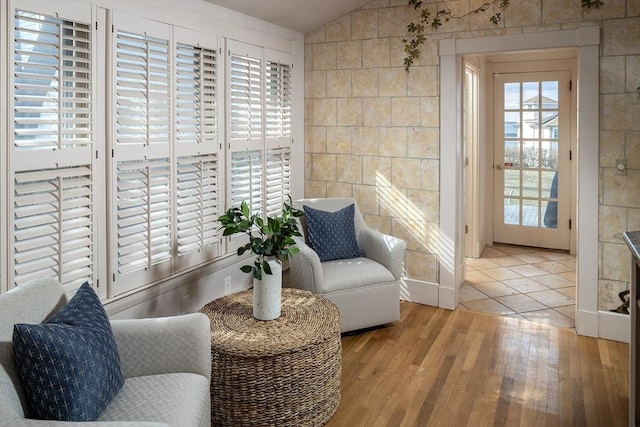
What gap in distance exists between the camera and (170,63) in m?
3.19

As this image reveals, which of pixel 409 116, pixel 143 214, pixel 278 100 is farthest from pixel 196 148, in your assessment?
pixel 409 116

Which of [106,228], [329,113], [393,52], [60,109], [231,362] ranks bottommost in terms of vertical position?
[231,362]

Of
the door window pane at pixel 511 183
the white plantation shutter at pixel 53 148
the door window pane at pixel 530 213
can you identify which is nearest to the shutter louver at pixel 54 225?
the white plantation shutter at pixel 53 148

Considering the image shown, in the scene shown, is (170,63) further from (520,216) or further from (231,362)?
(520,216)

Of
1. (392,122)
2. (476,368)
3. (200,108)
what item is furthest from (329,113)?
(476,368)

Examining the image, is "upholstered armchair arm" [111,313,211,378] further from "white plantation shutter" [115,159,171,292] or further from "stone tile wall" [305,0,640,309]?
"stone tile wall" [305,0,640,309]

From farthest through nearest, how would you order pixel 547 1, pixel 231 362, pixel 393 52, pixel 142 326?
pixel 393 52, pixel 547 1, pixel 231 362, pixel 142 326

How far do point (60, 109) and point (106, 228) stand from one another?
26.3 inches

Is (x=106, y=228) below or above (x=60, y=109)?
below

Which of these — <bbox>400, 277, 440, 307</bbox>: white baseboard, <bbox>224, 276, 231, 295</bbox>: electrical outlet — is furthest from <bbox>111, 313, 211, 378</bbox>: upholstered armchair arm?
<bbox>400, 277, 440, 307</bbox>: white baseboard

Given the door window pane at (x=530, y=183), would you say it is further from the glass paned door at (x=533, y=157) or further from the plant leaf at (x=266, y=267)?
the plant leaf at (x=266, y=267)

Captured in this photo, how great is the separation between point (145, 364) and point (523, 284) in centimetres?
386

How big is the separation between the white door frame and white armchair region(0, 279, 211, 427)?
102 inches

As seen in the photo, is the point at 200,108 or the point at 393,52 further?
the point at 393,52
